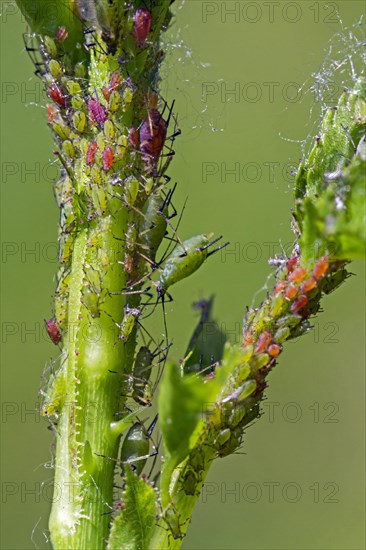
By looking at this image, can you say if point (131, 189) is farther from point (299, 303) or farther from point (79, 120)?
point (299, 303)

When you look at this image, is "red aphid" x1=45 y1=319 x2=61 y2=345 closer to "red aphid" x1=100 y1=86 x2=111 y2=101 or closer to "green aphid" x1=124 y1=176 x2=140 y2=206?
"green aphid" x1=124 y1=176 x2=140 y2=206

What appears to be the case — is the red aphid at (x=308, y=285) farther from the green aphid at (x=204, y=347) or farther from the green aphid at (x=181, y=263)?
the green aphid at (x=181, y=263)

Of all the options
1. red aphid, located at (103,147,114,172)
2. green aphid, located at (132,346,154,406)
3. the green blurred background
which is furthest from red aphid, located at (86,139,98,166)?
the green blurred background

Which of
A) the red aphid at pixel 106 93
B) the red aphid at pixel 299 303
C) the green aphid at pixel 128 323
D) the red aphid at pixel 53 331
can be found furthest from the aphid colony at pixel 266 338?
the red aphid at pixel 106 93

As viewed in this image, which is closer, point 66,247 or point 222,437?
point 222,437

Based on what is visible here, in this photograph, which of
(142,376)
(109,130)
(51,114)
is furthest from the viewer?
(51,114)

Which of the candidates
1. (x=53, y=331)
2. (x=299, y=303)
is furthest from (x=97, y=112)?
(x=299, y=303)
